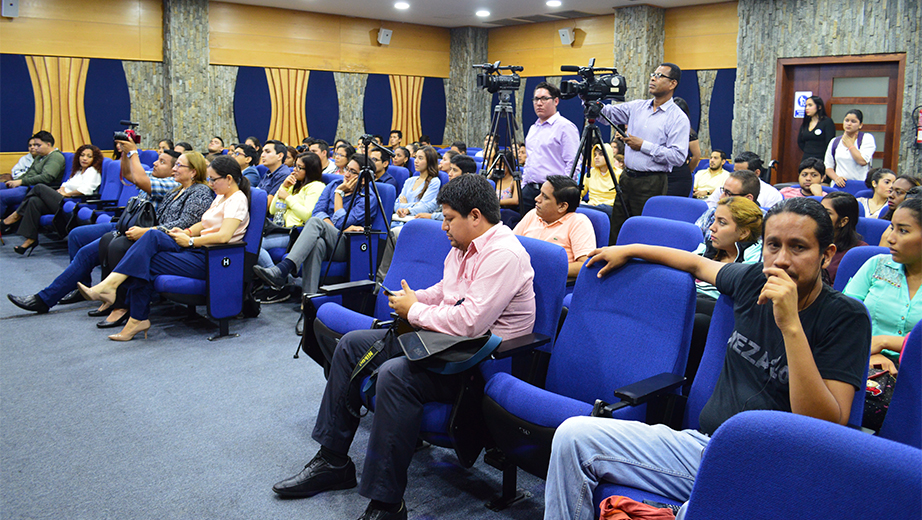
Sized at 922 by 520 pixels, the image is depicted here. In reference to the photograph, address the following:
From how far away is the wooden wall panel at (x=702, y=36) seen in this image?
918 centimetres

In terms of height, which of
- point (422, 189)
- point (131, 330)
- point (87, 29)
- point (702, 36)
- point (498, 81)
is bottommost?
point (131, 330)

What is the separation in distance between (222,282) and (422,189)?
78.6 inches

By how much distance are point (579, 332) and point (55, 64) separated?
30.3 feet

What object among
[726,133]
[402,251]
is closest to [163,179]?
[402,251]

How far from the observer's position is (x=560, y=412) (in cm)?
186

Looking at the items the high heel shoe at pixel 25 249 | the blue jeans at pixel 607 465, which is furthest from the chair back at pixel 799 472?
the high heel shoe at pixel 25 249

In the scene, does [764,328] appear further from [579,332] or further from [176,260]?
[176,260]

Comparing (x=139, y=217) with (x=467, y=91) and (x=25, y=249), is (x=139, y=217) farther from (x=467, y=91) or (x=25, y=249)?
(x=467, y=91)

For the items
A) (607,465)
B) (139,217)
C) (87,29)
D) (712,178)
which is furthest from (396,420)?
(87,29)

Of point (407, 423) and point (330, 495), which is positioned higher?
point (407, 423)

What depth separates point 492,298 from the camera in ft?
7.30

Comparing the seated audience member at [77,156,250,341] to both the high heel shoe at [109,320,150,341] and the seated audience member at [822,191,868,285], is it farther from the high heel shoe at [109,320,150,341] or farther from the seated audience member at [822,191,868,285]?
the seated audience member at [822,191,868,285]

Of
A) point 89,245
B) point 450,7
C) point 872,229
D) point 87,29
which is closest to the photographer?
point 872,229

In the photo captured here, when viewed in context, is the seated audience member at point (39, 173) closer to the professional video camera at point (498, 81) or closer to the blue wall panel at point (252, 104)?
the blue wall panel at point (252, 104)
